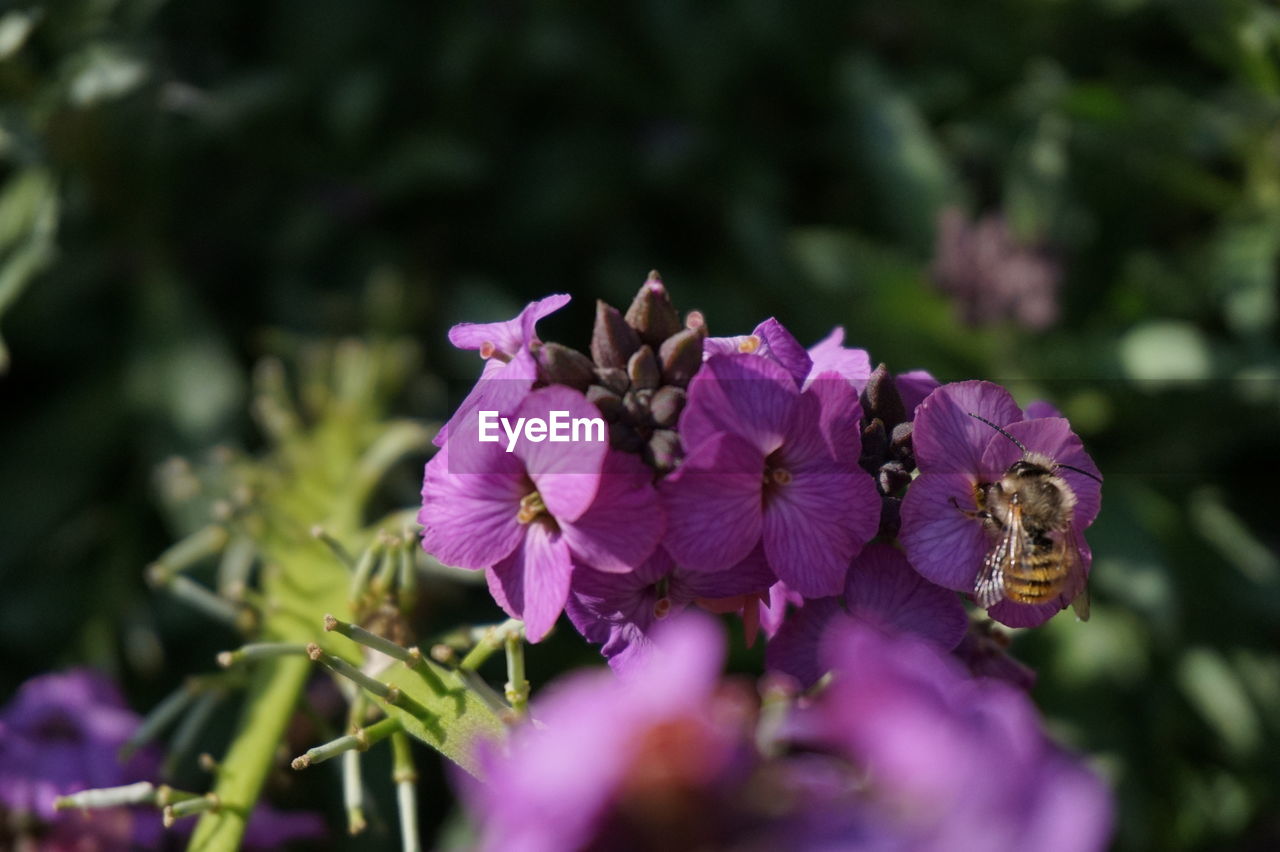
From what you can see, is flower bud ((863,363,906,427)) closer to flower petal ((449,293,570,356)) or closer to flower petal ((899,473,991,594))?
flower petal ((899,473,991,594))

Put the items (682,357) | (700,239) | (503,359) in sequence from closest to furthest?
(682,357), (503,359), (700,239)

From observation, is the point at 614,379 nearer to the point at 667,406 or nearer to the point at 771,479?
the point at 667,406

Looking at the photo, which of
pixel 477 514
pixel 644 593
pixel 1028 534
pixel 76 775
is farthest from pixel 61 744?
pixel 1028 534

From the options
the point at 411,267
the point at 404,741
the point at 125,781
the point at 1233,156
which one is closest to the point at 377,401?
the point at 411,267

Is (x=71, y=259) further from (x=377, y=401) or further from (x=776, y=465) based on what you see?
(x=776, y=465)

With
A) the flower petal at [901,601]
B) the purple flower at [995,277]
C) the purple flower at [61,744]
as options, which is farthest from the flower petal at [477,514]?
the purple flower at [995,277]
